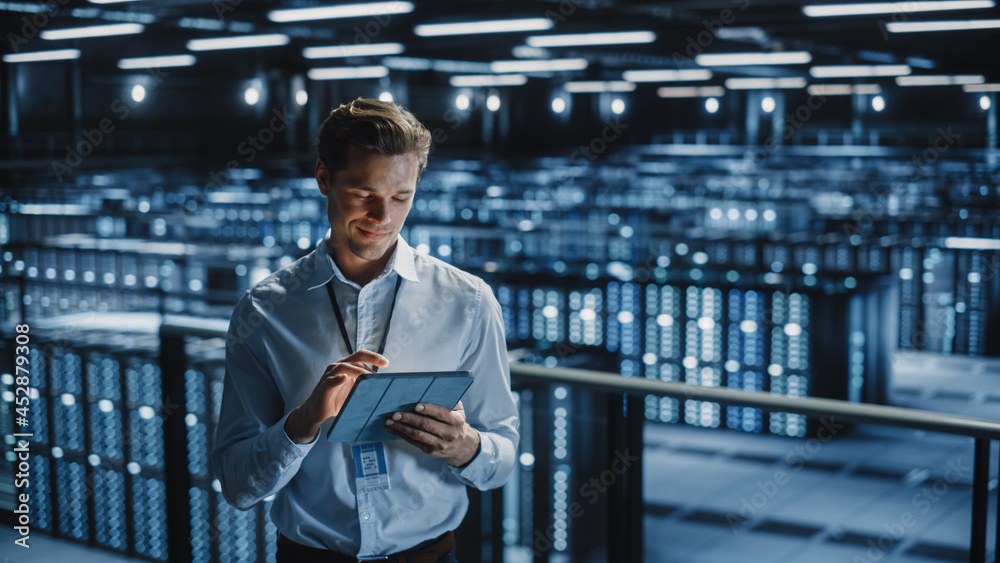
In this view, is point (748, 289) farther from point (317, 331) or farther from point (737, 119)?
point (737, 119)

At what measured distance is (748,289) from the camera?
7191mm

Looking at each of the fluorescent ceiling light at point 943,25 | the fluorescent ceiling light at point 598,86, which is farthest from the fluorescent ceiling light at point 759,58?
the fluorescent ceiling light at point 598,86

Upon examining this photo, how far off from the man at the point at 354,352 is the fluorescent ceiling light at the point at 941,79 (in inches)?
892

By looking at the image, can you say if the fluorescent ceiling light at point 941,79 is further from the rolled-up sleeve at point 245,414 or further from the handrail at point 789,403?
the rolled-up sleeve at point 245,414

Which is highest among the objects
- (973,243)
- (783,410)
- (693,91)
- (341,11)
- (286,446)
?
(693,91)

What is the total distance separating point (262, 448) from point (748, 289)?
20.4ft

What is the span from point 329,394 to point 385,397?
93mm

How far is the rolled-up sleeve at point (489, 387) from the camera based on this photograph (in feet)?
5.09

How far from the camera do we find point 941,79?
2178 centimetres

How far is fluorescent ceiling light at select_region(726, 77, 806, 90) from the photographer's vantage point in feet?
82.4

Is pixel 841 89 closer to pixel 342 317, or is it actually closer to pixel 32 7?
pixel 32 7

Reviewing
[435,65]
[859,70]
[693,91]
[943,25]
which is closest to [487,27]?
[943,25]

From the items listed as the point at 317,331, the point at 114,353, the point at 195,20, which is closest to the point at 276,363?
the point at 317,331

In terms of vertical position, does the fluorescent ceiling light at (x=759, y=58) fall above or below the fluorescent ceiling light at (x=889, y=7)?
above
